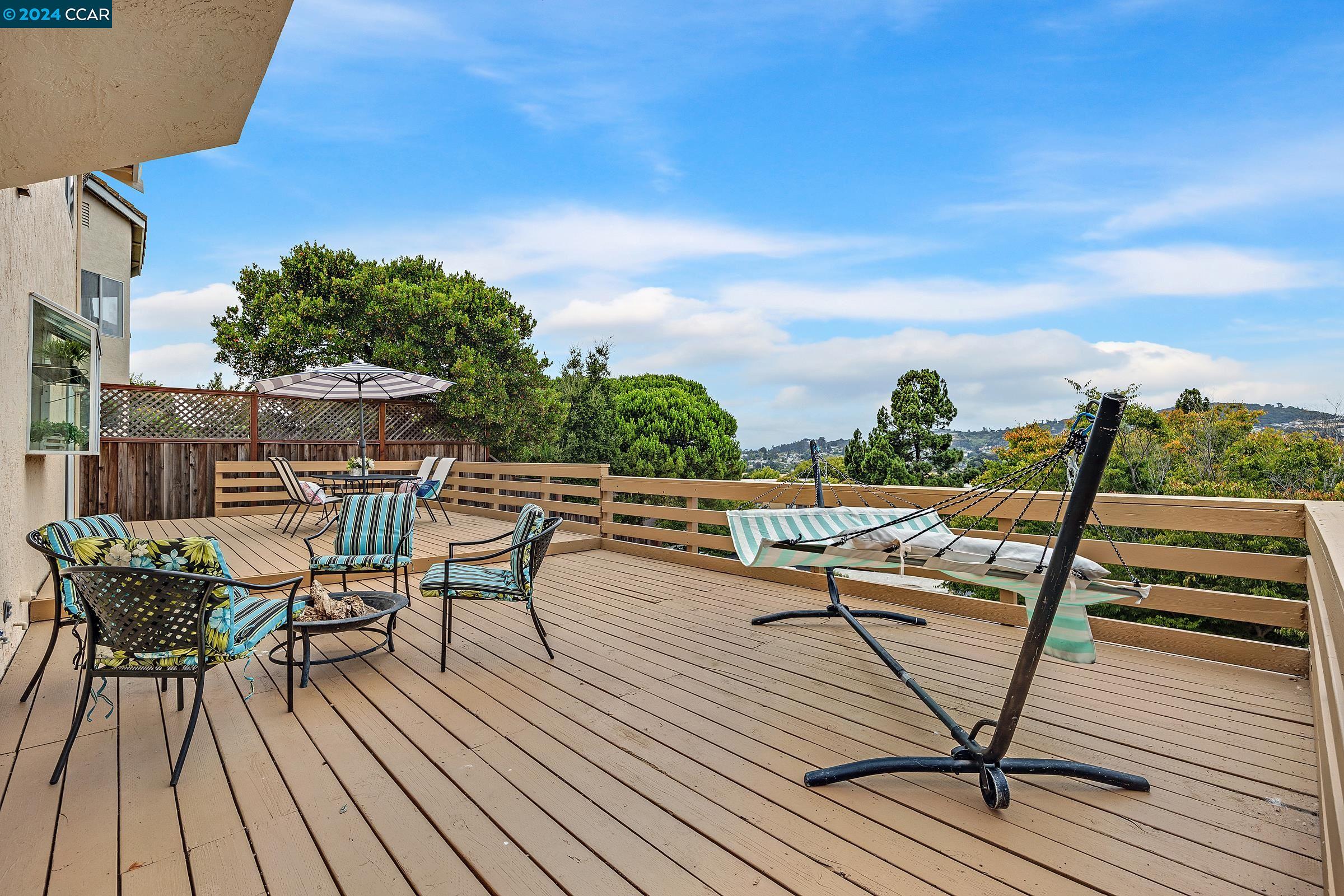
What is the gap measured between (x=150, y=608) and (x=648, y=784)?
1.69 m

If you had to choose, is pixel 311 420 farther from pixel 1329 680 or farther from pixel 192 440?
pixel 1329 680

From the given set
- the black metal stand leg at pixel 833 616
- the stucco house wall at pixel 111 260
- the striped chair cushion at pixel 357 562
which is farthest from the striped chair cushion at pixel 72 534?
the stucco house wall at pixel 111 260

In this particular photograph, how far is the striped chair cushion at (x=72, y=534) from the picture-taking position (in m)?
2.33

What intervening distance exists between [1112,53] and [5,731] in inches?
444

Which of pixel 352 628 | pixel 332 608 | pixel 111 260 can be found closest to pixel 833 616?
pixel 352 628

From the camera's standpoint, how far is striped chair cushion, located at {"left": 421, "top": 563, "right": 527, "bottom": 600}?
3006 mm

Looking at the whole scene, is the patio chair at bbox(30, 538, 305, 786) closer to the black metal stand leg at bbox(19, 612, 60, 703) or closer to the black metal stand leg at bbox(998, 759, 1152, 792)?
the black metal stand leg at bbox(19, 612, 60, 703)

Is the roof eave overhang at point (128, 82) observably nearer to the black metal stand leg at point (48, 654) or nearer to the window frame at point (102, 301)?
the black metal stand leg at point (48, 654)

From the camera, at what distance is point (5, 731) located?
225 cm

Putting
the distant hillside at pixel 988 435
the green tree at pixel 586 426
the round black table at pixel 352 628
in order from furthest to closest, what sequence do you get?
1. the green tree at pixel 586 426
2. the distant hillside at pixel 988 435
3. the round black table at pixel 352 628

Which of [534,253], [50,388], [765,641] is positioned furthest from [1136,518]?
[534,253]

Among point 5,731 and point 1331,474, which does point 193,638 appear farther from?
point 1331,474

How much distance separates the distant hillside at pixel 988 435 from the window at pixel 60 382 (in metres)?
4.47

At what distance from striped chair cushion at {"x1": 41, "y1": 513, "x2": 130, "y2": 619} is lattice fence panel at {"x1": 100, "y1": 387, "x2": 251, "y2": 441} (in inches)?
278
